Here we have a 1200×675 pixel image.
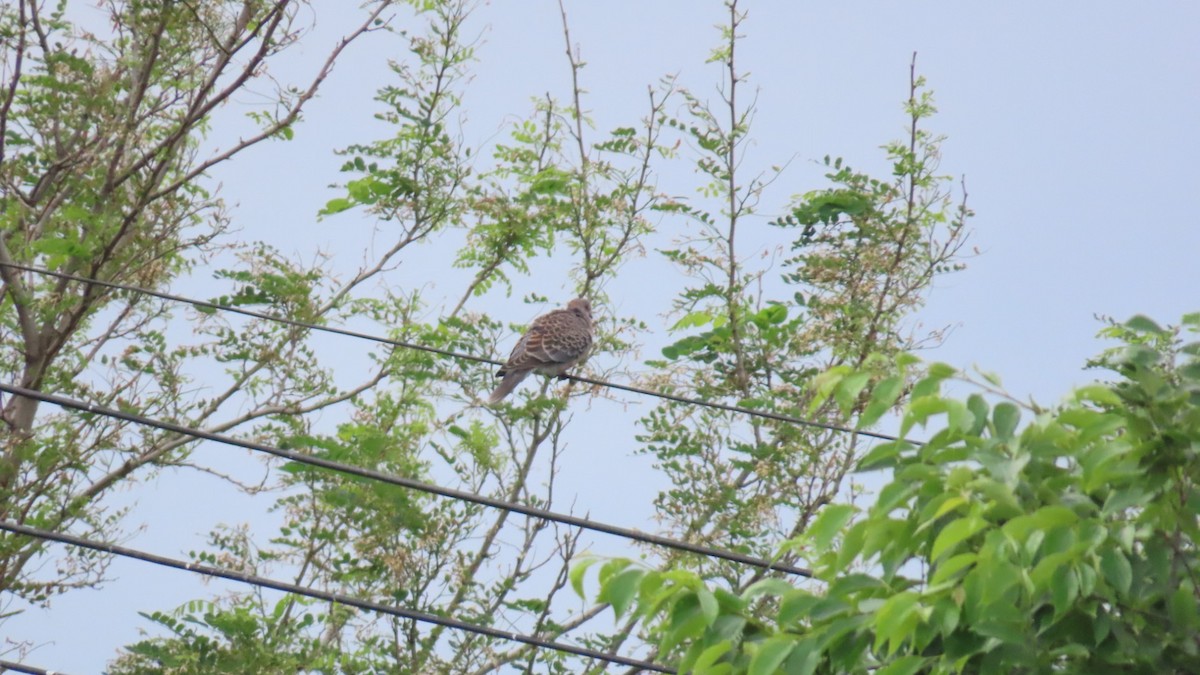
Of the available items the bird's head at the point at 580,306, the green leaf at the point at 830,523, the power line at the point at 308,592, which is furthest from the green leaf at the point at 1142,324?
the bird's head at the point at 580,306

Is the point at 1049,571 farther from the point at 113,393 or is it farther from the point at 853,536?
the point at 113,393

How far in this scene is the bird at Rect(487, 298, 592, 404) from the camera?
1202 cm

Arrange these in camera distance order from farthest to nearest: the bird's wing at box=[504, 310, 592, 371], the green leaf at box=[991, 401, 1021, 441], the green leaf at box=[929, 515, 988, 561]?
1. the bird's wing at box=[504, 310, 592, 371]
2. the green leaf at box=[991, 401, 1021, 441]
3. the green leaf at box=[929, 515, 988, 561]

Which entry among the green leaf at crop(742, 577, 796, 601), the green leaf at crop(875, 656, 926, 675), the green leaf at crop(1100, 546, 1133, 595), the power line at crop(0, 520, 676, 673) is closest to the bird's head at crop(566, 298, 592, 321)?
the power line at crop(0, 520, 676, 673)

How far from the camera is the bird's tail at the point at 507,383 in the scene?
12141mm

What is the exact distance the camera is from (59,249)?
11336mm

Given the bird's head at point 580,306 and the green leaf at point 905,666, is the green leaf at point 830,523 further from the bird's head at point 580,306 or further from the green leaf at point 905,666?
the bird's head at point 580,306

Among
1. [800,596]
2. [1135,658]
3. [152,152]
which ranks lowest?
[1135,658]

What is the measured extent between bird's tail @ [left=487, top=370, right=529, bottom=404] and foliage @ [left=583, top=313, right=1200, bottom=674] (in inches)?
327

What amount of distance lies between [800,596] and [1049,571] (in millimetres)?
686

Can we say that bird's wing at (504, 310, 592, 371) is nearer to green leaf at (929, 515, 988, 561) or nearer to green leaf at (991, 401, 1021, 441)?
green leaf at (991, 401, 1021, 441)

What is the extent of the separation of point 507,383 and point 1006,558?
9074mm

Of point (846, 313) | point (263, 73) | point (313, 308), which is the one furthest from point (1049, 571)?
point (313, 308)

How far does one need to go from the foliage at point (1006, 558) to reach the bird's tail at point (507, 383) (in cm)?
831
